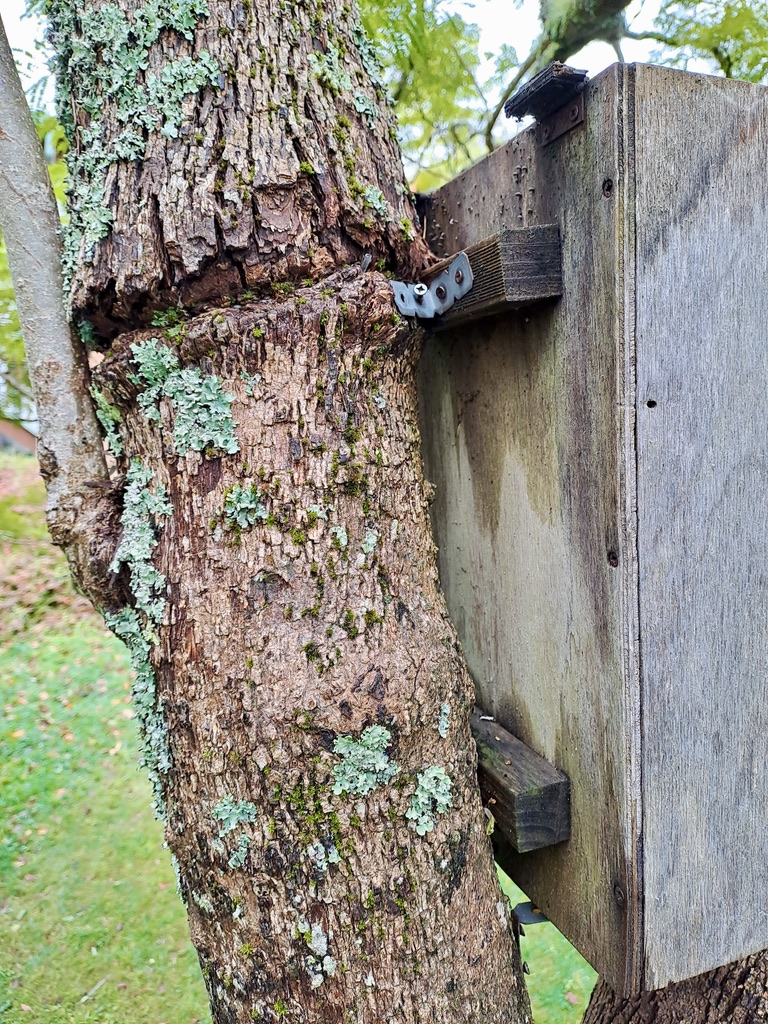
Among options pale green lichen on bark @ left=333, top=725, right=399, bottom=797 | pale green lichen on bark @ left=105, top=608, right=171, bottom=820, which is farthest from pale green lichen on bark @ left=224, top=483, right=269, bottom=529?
pale green lichen on bark @ left=333, top=725, right=399, bottom=797

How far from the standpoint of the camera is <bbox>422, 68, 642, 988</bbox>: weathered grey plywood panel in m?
1.10

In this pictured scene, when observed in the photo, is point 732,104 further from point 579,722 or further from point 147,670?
point 147,670

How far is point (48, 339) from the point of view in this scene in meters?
1.35

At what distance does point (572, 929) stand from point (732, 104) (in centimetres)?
144

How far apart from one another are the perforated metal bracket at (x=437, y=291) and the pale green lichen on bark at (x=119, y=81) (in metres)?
0.46

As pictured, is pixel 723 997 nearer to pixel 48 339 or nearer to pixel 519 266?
pixel 519 266

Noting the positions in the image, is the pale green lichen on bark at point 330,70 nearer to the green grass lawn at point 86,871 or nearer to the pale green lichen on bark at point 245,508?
the pale green lichen on bark at point 245,508

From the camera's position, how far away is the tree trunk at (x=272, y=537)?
3.69 ft

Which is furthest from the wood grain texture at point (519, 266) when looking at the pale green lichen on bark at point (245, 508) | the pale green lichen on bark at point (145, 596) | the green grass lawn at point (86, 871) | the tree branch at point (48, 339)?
the green grass lawn at point (86, 871)

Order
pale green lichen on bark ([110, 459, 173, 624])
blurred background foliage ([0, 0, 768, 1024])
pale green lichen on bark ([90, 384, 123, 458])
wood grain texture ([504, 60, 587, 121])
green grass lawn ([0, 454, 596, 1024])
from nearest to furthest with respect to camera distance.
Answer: wood grain texture ([504, 60, 587, 121]), pale green lichen on bark ([110, 459, 173, 624]), pale green lichen on bark ([90, 384, 123, 458]), blurred background foliage ([0, 0, 768, 1024]), green grass lawn ([0, 454, 596, 1024])

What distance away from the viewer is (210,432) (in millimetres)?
1158

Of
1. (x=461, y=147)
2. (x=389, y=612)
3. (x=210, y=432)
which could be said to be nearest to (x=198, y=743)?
(x=389, y=612)

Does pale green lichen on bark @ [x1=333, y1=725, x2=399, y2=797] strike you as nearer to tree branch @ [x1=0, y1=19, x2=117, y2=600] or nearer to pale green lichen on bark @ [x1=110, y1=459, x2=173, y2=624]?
pale green lichen on bark @ [x1=110, y1=459, x2=173, y2=624]

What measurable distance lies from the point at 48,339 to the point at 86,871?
3396mm
